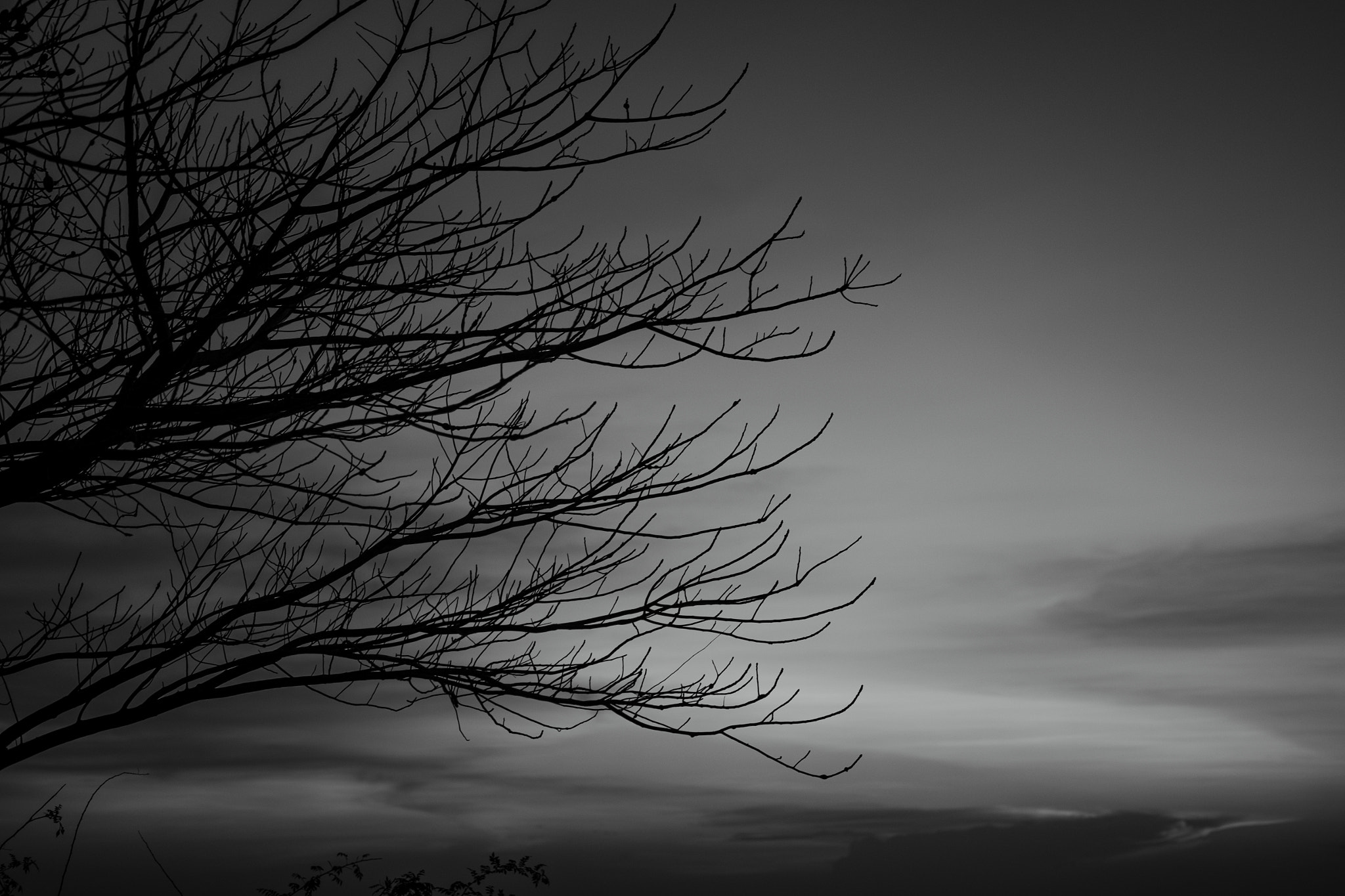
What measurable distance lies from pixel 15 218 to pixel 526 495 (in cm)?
219

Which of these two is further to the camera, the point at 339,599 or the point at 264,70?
the point at 339,599

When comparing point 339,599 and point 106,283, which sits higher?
point 106,283

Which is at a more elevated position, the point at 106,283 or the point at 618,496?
the point at 106,283

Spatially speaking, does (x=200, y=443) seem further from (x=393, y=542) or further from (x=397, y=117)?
(x=397, y=117)

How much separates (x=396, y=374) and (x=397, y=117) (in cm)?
101

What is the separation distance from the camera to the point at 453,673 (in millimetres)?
3932

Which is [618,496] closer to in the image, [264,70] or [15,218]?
[264,70]

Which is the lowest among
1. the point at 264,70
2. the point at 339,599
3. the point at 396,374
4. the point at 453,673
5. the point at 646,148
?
the point at 453,673

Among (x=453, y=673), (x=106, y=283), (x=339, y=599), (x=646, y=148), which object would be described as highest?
(x=646, y=148)

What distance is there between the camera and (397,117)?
3.86 meters

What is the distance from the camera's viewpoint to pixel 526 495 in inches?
159

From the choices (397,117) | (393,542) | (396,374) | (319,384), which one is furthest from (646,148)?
(393,542)

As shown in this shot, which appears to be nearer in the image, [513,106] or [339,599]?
[513,106]

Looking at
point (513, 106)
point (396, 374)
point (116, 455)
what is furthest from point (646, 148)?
point (116, 455)
